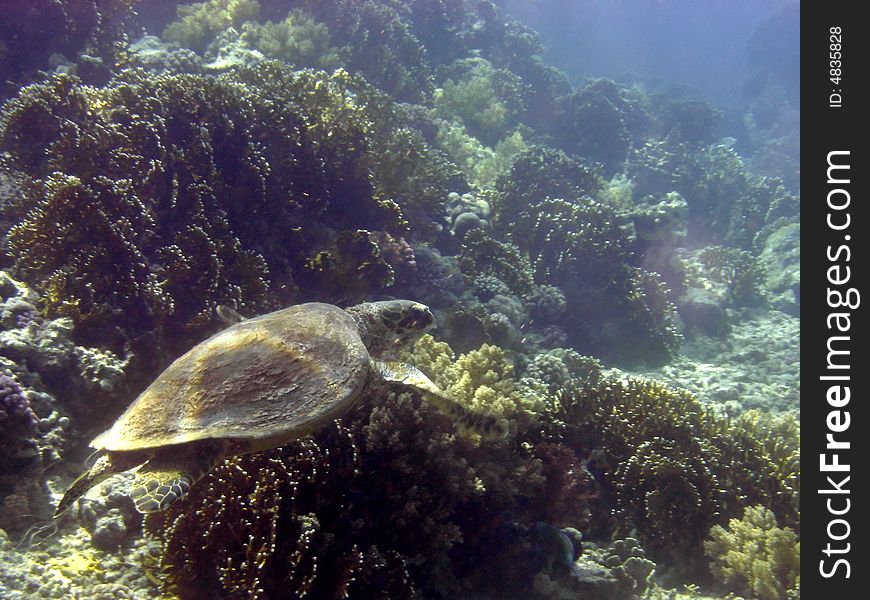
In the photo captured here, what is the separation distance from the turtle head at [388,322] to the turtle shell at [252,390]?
0.99 m

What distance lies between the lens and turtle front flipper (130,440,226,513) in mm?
2371

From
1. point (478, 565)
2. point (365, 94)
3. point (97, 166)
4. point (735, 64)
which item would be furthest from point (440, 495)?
point (735, 64)

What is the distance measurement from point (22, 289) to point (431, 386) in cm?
381

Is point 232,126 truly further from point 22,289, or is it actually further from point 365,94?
point 365,94

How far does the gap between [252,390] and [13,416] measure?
1787 mm

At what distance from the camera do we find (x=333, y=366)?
3244 millimetres

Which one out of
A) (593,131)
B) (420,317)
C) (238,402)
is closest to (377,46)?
(593,131)

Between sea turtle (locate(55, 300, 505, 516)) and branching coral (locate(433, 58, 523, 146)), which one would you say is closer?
sea turtle (locate(55, 300, 505, 516))

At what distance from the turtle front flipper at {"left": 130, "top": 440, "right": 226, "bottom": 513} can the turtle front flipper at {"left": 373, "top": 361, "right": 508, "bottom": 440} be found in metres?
1.41

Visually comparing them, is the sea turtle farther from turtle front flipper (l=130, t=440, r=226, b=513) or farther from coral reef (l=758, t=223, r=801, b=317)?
coral reef (l=758, t=223, r=801, b=317)

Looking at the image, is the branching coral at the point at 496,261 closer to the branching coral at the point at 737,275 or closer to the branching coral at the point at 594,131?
the branching coral at the point at 737,275

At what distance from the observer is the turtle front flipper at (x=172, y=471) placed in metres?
2.37

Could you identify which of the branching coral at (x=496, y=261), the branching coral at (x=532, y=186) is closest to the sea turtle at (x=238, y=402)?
the branching coral at (x=496, y=261)

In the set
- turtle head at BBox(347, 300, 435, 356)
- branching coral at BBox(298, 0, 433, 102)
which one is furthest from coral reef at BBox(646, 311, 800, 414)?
branching coral at BBox(298, 0, 433, 102)
